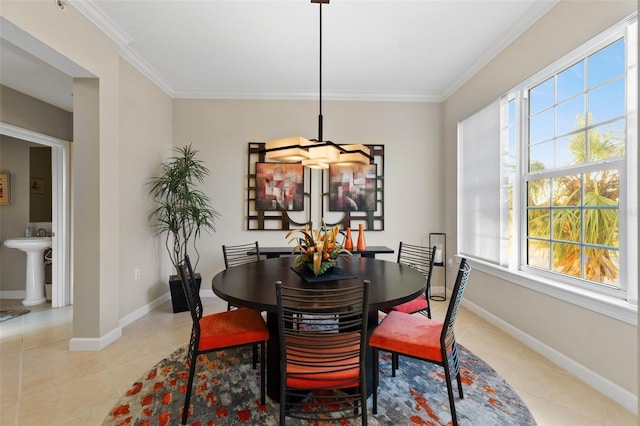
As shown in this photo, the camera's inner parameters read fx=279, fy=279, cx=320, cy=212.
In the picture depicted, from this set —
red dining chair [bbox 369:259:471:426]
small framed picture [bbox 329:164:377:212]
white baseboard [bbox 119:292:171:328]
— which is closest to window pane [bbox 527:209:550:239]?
red dining chair [bbox 369:259:471:426]

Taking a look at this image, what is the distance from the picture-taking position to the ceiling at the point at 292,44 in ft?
7.70

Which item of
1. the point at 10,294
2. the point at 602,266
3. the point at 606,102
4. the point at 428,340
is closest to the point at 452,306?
the point at 428,340

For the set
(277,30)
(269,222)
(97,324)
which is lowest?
(97,324)

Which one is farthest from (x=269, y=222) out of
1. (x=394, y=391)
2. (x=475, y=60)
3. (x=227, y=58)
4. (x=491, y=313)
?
(x=475, y=60)

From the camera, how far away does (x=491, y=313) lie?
3.02 m

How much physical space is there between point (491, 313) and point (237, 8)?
152 inches

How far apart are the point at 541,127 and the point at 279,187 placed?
300cm

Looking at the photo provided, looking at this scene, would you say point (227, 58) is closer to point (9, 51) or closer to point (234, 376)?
point (9, 51)

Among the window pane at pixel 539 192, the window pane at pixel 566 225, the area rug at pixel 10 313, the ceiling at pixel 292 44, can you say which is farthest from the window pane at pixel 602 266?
the area rug at pixel 10 313

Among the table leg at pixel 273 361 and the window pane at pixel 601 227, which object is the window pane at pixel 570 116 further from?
the table leg at pixel 273 361

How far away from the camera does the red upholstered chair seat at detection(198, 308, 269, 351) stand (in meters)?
1.68

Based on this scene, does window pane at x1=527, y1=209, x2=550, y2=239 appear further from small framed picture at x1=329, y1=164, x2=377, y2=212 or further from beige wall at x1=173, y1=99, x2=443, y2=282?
small framed picture at x1=329, y1=164, x2=377, y2=212

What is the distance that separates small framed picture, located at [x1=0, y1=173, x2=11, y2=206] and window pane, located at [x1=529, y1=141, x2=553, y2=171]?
255 inches

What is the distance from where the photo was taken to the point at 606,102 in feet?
6.42
